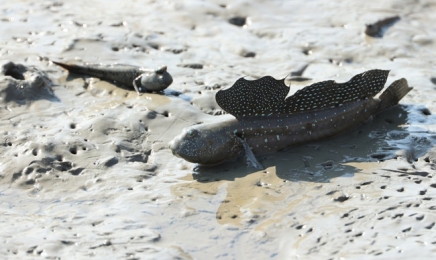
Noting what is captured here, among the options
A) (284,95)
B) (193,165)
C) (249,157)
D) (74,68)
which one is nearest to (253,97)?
(284,95)

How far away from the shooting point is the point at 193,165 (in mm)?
5438

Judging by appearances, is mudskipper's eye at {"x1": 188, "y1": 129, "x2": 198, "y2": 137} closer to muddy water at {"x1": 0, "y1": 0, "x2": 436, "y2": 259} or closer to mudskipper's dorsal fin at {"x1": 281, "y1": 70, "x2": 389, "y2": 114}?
muddy water at {"x1": 0, "y1": 0, "x2": 436, "y2": 259}

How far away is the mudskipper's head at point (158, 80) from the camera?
6.58 m

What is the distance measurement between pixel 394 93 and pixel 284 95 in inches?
47.1

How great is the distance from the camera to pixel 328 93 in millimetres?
5672

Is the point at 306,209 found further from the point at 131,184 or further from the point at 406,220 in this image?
the point at 131,184

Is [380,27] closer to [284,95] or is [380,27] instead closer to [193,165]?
[284,95]

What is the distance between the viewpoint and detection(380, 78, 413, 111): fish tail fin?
6.03m

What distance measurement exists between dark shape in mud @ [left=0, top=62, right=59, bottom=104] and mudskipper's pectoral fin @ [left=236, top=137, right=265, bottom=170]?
2.14 meters

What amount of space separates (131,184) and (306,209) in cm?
137

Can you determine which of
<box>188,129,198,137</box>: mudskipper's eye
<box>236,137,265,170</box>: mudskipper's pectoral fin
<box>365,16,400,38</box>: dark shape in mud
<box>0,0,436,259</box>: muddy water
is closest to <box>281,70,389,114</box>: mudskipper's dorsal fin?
<box>0,0,436,259</box>: muddy water

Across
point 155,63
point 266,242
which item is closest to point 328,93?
point 266,242

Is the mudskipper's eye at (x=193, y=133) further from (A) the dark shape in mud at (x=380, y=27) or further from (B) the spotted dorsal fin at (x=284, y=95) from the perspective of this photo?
(A) the dark shape in mud at (x=380, y=27)

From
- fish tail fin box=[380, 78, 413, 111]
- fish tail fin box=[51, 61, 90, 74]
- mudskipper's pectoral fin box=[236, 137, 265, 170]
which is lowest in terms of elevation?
fish tail fin box=[51, 61, 90, 74]
